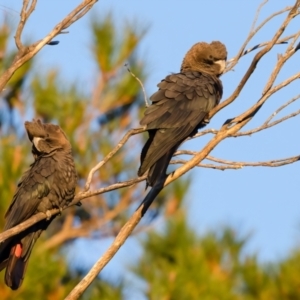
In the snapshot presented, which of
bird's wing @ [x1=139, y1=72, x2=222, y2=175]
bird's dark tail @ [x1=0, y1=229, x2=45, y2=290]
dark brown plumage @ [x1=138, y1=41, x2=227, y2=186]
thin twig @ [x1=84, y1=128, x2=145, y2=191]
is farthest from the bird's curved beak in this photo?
bird's dark tail @ [x1=0, y1=229, x2=45, y2=290]

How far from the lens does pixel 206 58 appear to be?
5.67 meters

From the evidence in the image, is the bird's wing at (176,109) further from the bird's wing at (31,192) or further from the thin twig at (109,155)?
the bird's wing at (31,192)

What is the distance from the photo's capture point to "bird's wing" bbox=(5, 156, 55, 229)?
16.8ft

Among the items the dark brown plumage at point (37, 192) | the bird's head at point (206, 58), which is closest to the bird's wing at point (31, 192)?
the dark brown plumage at point (37, 192)

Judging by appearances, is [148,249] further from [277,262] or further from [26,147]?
[26,147]

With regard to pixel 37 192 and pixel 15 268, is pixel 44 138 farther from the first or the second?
pixel 15 268

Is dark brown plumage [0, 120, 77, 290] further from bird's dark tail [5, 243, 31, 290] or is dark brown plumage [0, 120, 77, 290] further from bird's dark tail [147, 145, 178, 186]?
bird's dark tail [147, 145, 178, 186]

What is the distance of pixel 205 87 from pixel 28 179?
119cm

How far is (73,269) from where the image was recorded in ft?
34.4

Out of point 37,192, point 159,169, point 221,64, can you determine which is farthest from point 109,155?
point 221,64

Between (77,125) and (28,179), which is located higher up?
(28,179)

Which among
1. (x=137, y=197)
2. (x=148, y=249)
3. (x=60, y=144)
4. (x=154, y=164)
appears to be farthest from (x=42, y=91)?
(x=154, y=164)

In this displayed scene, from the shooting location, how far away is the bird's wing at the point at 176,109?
4730 mm

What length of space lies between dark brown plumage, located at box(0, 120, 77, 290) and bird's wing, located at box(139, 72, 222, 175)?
72cm
